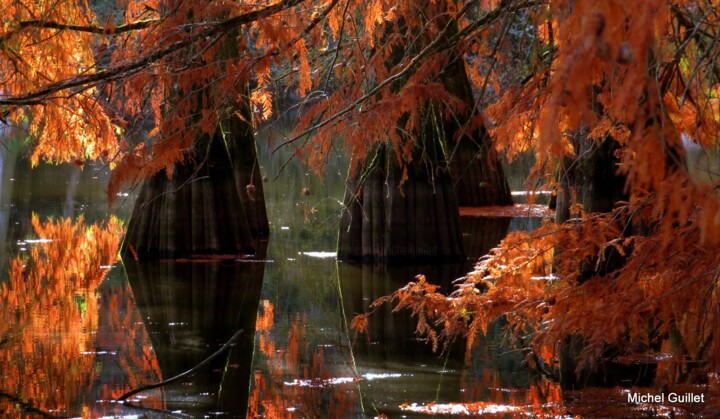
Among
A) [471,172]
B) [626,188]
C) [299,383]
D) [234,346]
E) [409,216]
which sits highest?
[471,172]

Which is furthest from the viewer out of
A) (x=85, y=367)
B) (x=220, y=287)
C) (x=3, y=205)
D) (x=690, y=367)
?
(x=3, y=205)

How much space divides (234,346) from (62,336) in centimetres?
138

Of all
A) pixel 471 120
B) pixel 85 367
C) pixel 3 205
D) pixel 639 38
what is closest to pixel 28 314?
pixel 85 367

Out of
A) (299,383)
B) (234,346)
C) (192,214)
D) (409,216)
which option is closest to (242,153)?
(192,214)

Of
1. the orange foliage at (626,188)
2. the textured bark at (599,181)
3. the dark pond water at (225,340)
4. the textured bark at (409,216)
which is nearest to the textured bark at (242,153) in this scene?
the dark pond water at (225,340)

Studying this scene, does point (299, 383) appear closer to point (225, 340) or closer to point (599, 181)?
point (225, 340)

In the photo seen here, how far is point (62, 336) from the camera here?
829 cm

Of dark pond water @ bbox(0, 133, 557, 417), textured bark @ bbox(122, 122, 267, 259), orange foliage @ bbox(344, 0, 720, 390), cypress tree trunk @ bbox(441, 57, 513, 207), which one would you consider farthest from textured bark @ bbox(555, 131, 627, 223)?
cypress tree trunk @ bbox(441, 57, 513, 207)

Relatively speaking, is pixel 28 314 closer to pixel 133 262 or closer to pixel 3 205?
pixel 133 262

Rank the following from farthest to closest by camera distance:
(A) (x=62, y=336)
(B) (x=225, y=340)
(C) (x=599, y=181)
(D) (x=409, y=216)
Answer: (D) (x=409, y=216) → (C) (x=599, y=181) → (B) (x=225, y=340) → (A) (x=62, y=336)

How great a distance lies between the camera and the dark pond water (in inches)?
249

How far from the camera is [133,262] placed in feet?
44.0

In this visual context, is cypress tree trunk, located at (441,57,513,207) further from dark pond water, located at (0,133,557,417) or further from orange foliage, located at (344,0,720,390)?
orange foliage, located at (344,0,720,390)

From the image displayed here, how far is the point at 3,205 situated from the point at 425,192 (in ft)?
36.9
